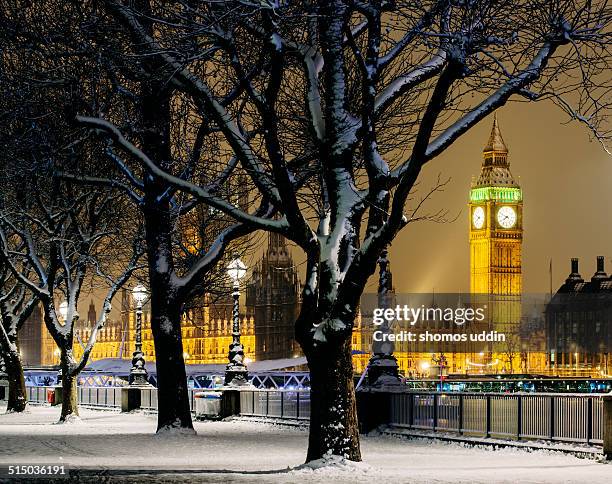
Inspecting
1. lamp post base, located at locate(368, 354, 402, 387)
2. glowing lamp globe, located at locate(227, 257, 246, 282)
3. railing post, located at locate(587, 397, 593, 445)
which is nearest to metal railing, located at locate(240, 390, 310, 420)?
glowing lamp globe, located at locate(227, 257, 246, 282)

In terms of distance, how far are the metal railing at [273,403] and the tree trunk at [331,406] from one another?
19.3 metres

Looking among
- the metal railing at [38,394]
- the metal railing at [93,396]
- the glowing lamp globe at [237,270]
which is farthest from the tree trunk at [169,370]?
the metal railing at [38,394]

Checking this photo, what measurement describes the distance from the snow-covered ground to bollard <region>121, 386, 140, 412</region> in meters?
16.5

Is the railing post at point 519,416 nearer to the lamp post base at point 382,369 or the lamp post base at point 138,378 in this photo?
the lamp post base at point 382,369

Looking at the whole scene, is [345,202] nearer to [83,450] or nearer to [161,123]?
[83,450]

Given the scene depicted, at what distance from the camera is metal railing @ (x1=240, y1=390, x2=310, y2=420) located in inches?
1576

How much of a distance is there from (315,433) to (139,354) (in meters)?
31.9

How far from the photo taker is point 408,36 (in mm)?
20203

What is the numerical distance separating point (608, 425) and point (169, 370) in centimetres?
1063

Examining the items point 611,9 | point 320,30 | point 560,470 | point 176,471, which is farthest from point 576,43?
point 176,471

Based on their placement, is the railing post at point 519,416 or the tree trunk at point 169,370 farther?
the tree trunk at point 169,370

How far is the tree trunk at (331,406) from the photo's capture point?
2005cm

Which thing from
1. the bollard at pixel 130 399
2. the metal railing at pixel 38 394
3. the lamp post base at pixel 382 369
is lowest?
the metal railing at pixel 38 394

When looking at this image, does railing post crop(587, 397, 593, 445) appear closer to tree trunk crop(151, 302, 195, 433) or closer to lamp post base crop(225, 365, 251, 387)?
tree trunk crop(151, 302, 195, 433)
